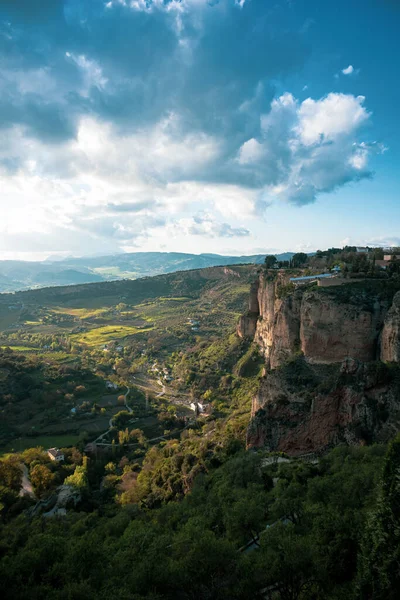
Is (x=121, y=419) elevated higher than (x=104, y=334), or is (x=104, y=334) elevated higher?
(x=104, y=334)

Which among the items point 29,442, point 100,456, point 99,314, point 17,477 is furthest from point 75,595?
point 99,314

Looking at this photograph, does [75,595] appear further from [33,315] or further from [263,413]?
[33,315]

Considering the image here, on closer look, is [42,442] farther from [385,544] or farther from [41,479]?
[385,544]

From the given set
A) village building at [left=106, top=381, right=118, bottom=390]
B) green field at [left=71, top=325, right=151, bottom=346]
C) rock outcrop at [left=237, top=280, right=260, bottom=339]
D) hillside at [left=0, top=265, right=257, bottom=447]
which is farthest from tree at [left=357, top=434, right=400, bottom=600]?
green field at [left=71, top=325, right=151, bottom=346]

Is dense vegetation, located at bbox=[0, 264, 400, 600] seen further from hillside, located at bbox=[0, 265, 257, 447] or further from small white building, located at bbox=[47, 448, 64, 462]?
small white building, located at bbox=[47, 448, 64, 462]

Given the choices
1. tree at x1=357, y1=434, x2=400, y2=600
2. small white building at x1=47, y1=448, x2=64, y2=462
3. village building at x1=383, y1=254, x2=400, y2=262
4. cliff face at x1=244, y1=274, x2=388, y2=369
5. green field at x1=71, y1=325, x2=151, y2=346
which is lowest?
small white building at x1=47, y1=448, x2=64, y2=462

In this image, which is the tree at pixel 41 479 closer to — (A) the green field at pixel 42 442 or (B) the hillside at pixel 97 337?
(A) the green field at pixel 42 442

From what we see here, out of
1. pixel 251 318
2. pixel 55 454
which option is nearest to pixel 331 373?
pixel 251 318
